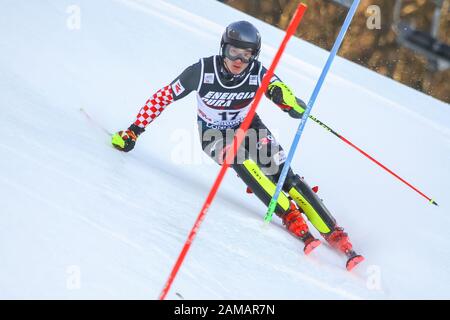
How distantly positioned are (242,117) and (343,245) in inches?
36.0

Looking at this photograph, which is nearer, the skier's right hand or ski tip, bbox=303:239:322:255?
ski tip, bbox=303:239:322:255

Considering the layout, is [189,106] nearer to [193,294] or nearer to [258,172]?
[258,172]

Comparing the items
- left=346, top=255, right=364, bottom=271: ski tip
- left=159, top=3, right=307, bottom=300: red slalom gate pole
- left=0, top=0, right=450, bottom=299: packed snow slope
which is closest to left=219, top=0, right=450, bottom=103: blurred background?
left=0, top=0, right=450, bottom=299: packed snow slope

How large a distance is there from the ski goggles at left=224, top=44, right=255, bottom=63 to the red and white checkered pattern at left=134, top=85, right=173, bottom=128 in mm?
395

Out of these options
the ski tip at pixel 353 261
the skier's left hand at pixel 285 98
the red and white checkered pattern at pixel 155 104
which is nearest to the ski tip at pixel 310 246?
the ski tip at pixel 353 261

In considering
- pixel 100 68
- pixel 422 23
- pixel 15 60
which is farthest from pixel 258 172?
pixel 422 23

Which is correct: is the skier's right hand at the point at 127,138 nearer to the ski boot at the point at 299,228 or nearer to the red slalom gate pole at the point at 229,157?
the ski boot at the point at 299,228

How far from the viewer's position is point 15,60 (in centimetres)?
427

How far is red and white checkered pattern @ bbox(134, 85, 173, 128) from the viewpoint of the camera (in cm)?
313

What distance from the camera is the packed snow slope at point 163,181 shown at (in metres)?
1.85

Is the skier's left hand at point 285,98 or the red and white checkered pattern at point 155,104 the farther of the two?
the red and white checkered pattern at point 155,104

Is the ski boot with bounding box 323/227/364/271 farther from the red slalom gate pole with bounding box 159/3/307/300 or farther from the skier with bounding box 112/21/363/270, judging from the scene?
the red slalom gate pole with bounding box 159/3/307/300
